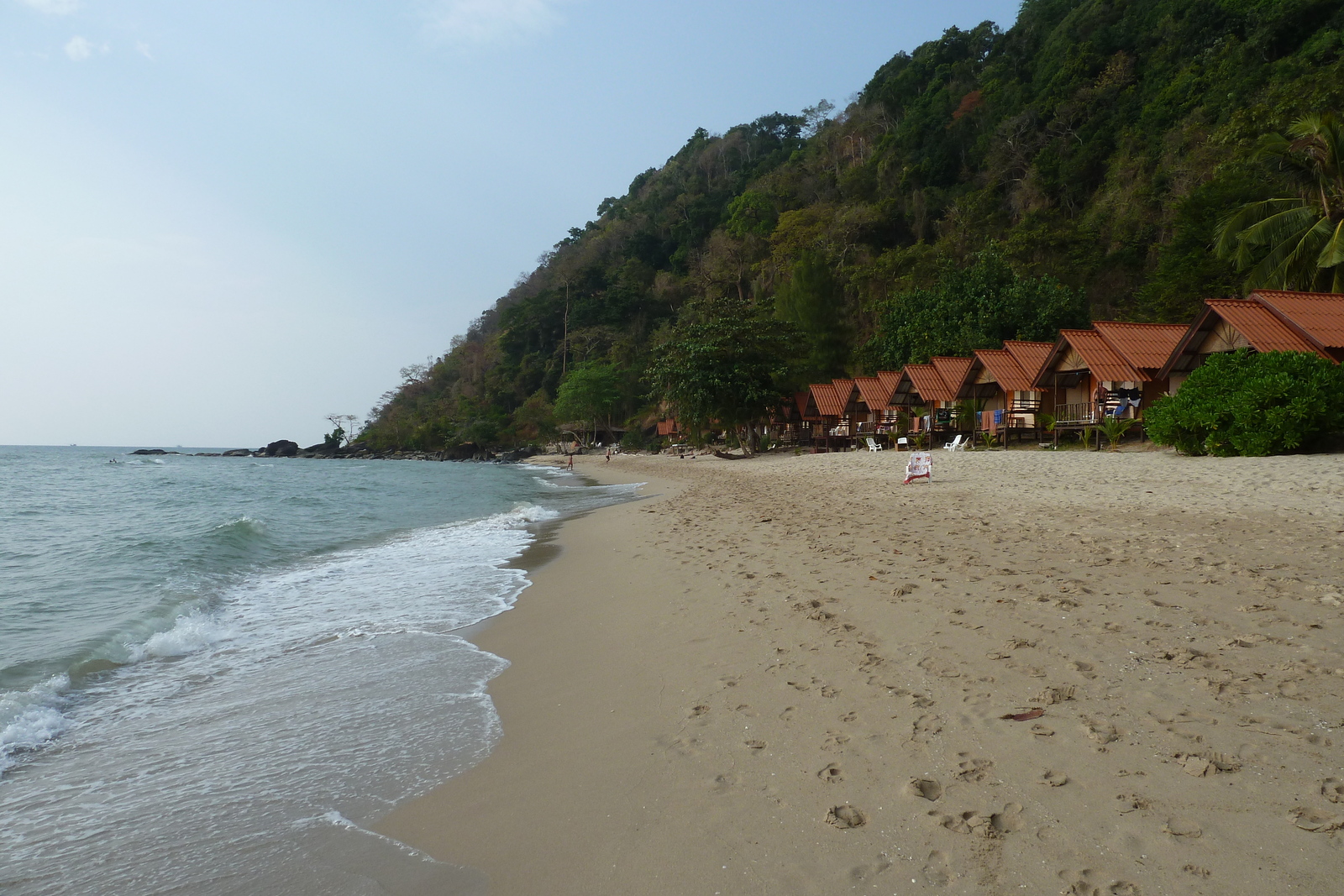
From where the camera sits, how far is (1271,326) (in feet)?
51.8

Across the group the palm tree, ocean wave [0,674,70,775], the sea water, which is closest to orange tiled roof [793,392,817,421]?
the palm tree

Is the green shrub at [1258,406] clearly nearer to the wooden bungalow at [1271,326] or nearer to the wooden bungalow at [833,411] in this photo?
the wooden bungalow at [1271,326]

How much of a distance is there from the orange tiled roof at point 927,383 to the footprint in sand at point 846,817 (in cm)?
2734

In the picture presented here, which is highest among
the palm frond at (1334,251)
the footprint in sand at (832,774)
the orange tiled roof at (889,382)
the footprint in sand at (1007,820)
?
the palm frond at (1334,251)

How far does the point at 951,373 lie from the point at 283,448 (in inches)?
3729

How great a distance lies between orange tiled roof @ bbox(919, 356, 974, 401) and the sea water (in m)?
21.0

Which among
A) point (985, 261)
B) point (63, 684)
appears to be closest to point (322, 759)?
point (63, 684)

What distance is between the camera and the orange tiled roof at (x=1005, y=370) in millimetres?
24547

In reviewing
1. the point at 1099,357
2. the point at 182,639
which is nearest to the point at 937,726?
the point at 182,639

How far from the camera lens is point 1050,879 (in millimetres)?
2318

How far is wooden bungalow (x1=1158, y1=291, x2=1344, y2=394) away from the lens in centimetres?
1484

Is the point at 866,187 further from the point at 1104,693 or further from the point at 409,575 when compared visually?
the point at 1104,693

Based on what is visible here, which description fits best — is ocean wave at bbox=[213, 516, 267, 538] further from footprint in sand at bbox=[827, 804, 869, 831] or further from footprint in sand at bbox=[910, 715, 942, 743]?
footprint in sand at bbox=[827, 804, 869, 831]

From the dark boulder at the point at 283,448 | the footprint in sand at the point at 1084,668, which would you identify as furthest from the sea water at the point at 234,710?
the dark boulder at the point at 283,448
